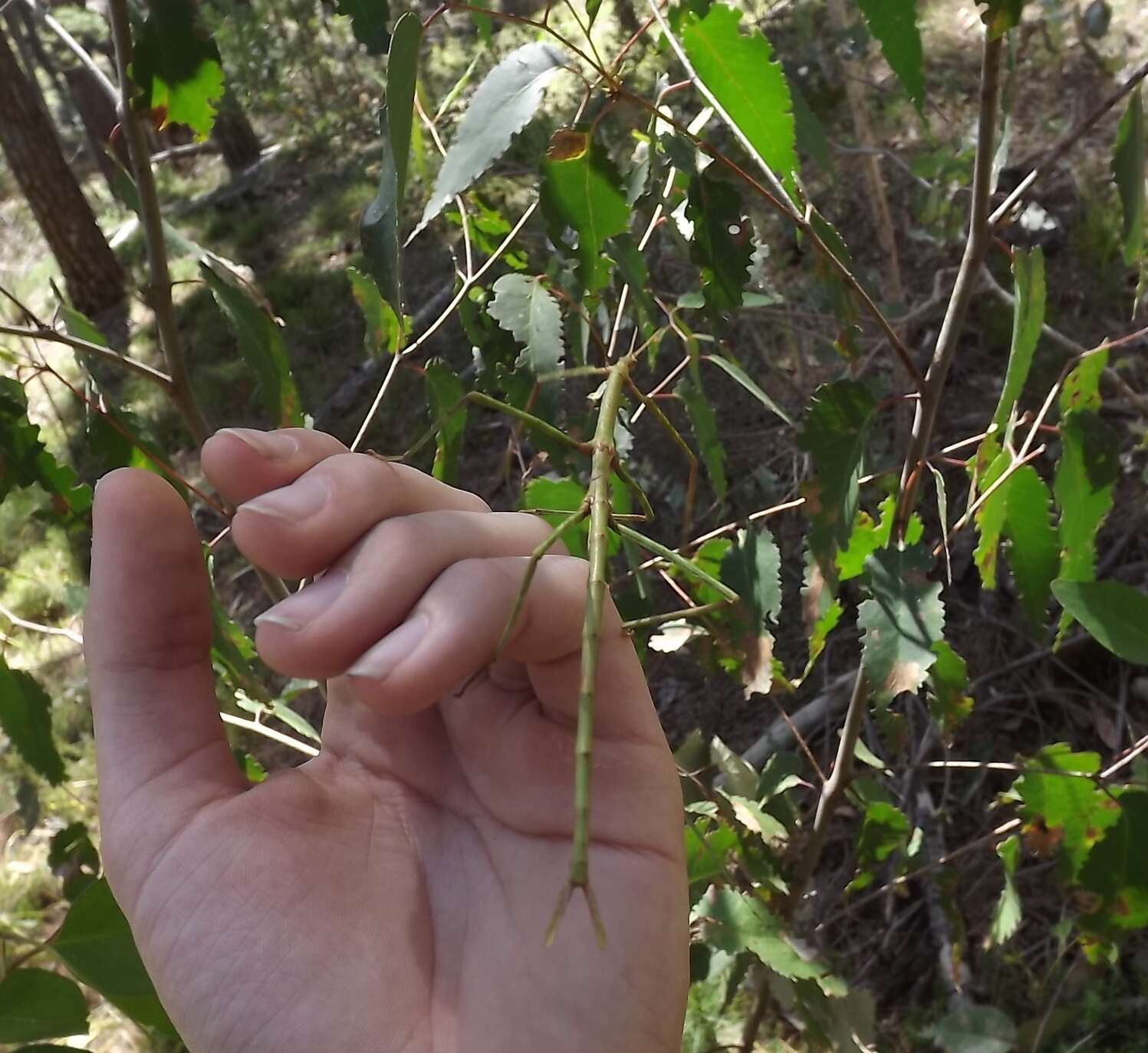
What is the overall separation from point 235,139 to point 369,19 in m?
6.00

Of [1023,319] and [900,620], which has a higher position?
[1023,319]

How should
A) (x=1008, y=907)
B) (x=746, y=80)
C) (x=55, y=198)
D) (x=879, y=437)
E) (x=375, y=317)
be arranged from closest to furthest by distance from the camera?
(x=746, y=80)
(x=375, y=317)
(x=1008, y=907)
(x=879, y=437)
(x=55, y=198)

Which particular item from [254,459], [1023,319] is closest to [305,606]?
[254,459]

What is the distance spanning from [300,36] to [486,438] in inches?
161

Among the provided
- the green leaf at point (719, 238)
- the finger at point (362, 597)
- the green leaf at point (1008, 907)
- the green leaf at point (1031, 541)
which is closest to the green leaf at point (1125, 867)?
the green leaf at point (1008, 907)

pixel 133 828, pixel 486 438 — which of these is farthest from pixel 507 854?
pixel 486 438

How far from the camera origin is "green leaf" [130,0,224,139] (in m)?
1.01

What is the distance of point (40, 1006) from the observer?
3.21 ft

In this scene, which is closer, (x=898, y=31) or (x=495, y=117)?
(x=898, y=31)

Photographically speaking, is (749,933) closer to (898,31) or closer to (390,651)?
(390,651)

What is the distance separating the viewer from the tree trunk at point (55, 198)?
4.58 m

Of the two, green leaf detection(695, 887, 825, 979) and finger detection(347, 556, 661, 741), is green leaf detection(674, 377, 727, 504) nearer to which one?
finger detection(347, 556, 661, 741)

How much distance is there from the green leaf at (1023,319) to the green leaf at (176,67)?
34.5 inches

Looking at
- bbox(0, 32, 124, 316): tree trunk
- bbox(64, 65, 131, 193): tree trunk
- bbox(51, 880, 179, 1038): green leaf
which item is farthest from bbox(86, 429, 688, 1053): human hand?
bbox(64, 65, 131, 193): tree trunk
